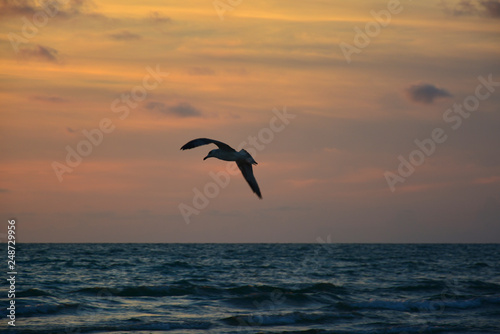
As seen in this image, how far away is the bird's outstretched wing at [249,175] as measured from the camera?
49.4 feet

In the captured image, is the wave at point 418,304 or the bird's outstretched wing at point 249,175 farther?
the wave at point 418,304

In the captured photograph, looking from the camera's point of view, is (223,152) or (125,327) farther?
(125,327)

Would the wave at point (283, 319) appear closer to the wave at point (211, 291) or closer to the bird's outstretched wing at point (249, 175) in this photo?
the wave at point (211, 291)

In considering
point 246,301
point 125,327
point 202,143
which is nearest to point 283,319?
point 246,301

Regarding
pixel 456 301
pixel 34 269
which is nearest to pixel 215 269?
pixel 34 269

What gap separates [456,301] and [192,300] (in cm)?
894

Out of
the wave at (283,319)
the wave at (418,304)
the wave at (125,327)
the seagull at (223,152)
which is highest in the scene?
the seagull at (223,152)

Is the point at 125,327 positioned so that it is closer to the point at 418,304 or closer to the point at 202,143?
the point at 202,143

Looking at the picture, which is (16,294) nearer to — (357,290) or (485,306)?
(357,290)

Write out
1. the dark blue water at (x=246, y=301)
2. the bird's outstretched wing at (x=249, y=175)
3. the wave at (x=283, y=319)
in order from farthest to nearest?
the wave at (x=283, y=319) < the dark blue water at (x=246, y=301) < the bird's outstretched wing at (x=249, y=175)

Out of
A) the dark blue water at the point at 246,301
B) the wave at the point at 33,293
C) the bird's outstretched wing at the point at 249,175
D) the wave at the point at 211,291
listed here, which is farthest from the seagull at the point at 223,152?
the wave at the point at 33,293

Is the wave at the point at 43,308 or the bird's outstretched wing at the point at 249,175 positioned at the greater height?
the bird's outstretched wing at the point at 249,175

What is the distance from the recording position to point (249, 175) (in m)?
15.2

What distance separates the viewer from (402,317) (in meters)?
18.5
